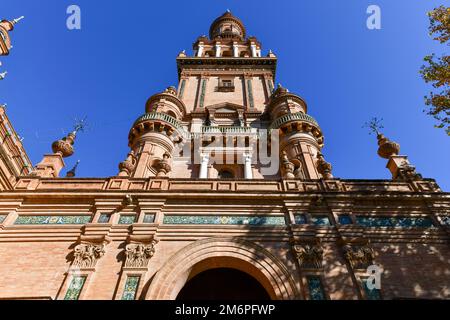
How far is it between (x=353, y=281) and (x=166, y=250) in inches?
233

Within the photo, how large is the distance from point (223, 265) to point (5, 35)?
14114 mm

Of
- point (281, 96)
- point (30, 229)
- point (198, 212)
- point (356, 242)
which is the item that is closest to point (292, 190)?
point (356, 242)

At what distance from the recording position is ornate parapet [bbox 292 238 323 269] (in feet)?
31.6

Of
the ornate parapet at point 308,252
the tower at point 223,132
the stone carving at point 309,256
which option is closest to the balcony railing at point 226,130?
the tower at point 223,132

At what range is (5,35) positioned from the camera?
553 inches

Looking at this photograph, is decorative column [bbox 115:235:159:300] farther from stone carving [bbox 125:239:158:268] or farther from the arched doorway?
Answer: the arched doorway

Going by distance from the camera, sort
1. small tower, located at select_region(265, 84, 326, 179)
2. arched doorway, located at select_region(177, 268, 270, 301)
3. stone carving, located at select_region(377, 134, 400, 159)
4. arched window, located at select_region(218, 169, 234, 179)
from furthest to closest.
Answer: arched window, located at select_region(218, 169, 234, 179) < small tower, located at select_region(265, 84, 326, 179) < stone carving, located at select_region(377, 134, 400, 159) < arched doorway, located at select_region(177, 268, 270, 301)

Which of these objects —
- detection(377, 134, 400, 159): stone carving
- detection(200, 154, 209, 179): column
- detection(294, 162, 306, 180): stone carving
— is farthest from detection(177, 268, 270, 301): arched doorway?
detection(377, 134, 400, 159): stone carving

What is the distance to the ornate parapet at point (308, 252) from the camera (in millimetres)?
9624

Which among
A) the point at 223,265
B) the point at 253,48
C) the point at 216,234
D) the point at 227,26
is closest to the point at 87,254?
the point at 216,234

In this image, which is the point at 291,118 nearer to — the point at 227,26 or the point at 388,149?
the point at 388,149

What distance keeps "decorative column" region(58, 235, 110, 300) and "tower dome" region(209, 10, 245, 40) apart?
3465cm

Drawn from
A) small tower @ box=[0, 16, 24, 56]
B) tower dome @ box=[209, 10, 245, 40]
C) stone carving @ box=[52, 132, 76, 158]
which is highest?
tower dome @ box=[209, 10, 245, 40]
